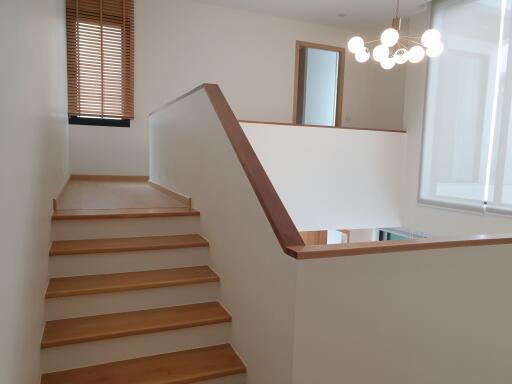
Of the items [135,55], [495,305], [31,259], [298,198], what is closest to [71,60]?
[135,55]

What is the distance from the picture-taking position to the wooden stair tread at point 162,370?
1895 mm

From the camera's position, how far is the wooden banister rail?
1.62m

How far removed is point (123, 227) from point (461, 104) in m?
4.65

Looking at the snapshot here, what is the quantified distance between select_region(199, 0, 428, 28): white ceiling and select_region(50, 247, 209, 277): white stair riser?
4.55 metres

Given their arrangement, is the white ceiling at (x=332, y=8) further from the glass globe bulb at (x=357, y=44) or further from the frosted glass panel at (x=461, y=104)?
the glass globe bulb at (x=357, y=44)

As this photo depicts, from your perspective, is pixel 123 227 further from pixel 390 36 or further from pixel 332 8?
pixel 332 8

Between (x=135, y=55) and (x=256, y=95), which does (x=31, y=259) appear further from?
(x=256, y=95)

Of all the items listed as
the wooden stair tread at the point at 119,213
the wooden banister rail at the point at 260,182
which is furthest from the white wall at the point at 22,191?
the wooden banister rail at the point at 260,182

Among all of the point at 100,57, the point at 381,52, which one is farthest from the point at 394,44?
the point at 100,57

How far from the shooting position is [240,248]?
82.8 inches

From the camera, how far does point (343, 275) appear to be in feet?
5.20

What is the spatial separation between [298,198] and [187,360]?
11.1ft

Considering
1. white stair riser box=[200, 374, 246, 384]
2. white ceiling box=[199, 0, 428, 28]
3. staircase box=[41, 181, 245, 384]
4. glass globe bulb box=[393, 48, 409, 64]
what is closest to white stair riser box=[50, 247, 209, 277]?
staircase box=[41, 181, 245, 384]

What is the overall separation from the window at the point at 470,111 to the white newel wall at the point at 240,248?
379cm
